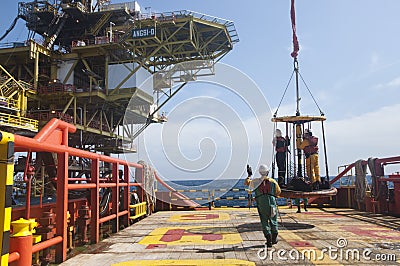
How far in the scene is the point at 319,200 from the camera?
16.1m

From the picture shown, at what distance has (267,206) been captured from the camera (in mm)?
7098

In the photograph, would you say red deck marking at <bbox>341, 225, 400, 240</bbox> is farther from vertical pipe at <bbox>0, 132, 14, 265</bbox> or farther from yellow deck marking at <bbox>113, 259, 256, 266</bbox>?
vertical pipe at <bbox>0, 132, 14, 265</bbox>

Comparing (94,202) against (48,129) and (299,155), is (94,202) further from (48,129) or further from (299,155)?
(299,155)

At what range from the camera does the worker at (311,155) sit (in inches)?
380

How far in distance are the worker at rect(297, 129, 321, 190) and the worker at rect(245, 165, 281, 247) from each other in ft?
9.01

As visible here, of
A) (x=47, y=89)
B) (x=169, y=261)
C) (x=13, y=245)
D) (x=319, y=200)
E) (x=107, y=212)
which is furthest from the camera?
(x=47, y=89)

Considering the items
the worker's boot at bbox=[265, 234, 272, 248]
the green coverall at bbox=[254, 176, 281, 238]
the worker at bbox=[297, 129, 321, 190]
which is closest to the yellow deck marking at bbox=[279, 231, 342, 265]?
the worker's boot at bbox=[265, 234, 272, 248]

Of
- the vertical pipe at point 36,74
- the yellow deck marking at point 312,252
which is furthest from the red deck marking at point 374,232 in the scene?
the vertical pipe at point 36,74

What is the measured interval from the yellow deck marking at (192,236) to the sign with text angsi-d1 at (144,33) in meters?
18.9

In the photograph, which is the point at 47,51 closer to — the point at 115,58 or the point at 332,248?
the point at 115,58

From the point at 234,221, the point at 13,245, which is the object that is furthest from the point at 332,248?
the point at 13,245

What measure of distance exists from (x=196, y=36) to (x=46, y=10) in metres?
14.3

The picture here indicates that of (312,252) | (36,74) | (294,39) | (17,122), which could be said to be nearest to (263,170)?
(312,252)

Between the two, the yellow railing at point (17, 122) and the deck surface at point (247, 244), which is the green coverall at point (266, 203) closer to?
the deck surface at point (247, 244)
